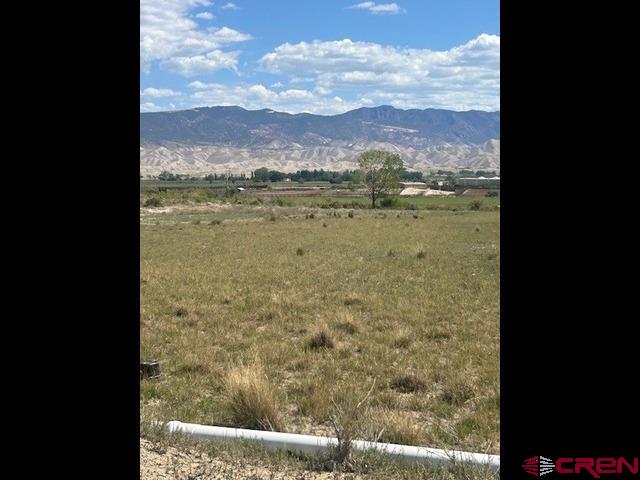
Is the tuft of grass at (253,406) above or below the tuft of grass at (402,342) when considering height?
above

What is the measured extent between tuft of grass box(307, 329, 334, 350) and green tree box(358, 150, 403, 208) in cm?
6948

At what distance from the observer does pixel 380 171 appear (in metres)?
79.9

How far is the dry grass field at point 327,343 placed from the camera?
5.61m

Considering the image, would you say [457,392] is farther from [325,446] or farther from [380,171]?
[380,171]

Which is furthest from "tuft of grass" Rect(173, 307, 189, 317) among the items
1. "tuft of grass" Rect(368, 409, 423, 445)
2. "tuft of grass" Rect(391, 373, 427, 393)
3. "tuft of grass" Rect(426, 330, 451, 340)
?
"tuft of grass" Rect(368, 409, 423, 445)

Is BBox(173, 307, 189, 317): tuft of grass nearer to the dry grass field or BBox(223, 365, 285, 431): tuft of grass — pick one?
the dry grass field

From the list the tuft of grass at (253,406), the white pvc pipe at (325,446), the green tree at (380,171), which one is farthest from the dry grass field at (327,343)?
the green tree at (380,171)

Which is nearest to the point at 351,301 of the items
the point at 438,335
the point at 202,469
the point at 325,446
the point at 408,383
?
the point at 438,335

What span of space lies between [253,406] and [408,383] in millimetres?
2100

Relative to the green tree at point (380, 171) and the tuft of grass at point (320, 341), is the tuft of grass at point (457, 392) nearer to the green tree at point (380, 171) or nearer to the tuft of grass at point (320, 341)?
the tuft of grass at point (320, 341)
